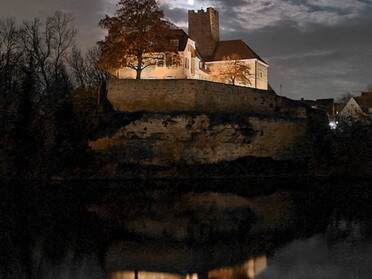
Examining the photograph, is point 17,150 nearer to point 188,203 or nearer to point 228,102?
point 228,102

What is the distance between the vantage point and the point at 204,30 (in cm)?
4859

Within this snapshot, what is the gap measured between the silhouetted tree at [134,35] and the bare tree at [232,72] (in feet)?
33.5

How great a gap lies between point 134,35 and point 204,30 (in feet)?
53.7

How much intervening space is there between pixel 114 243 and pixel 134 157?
696 inches

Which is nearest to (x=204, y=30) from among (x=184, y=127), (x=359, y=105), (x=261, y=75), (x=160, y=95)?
(x=261, y=75)

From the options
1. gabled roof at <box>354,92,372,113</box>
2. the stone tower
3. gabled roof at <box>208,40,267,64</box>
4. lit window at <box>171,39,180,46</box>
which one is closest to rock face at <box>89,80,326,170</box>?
lit window at <box>171,39,180,46</box>

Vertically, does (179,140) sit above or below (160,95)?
below

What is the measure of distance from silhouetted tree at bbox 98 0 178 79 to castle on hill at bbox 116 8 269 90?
6.53 feet

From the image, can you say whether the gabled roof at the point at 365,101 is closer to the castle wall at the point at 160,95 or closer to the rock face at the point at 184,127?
the rock face at the point at 184,127

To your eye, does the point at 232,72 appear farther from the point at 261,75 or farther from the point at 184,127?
the point at 184,127

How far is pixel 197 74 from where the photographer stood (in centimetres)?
4222

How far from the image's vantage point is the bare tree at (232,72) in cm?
4334

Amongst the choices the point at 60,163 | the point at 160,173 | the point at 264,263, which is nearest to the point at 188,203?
the point at 264,263

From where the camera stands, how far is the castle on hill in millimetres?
38188
